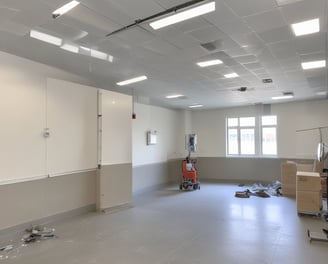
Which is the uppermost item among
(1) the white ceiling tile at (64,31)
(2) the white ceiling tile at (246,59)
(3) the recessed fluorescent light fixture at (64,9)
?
(3) the recessed fluorescent light fixture at (64,9)

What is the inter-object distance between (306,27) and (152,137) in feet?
19.8

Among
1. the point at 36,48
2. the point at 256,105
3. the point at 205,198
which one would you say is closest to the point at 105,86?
the point at 36,48

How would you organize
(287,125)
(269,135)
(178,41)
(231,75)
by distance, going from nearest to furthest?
(178,41) → (231,75) → (287,125) → (269,135)

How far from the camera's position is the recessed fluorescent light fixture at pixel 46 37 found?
145 inches

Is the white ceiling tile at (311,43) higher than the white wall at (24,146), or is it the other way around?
the white ceiling tile at (311,43)

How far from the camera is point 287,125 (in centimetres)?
973

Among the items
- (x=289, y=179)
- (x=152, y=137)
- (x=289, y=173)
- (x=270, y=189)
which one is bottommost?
(x=270, y=189)

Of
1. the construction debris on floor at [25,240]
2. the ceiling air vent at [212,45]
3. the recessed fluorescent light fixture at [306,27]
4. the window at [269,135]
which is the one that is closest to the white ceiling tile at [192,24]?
the ceiling air vent at [212,45]

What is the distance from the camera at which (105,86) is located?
22.1ft

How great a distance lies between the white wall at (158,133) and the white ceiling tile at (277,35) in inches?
197

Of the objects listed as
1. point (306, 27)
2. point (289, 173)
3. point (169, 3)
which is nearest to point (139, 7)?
point (169, 3)

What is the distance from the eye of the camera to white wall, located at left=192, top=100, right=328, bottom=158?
9.27 meters

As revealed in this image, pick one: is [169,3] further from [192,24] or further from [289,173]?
[289,173]

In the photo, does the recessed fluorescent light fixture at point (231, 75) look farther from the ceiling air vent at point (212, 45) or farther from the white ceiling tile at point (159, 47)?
the white ceiling tile at point (159, 47)
